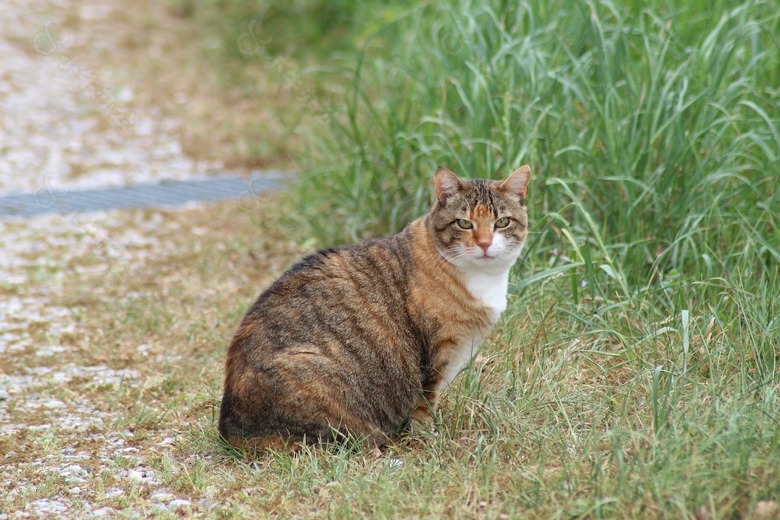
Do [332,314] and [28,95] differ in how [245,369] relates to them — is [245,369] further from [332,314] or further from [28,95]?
[28,95]

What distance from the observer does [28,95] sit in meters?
7.33

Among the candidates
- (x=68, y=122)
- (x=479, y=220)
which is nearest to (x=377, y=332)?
(x=479, y=220)

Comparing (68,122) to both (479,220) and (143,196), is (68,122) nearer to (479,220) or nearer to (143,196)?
(143,196)

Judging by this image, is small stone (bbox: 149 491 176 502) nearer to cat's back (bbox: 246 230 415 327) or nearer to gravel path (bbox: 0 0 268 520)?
gravel path (bbox: 0 0 268 520)

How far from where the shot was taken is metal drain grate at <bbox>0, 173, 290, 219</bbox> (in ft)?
19.3

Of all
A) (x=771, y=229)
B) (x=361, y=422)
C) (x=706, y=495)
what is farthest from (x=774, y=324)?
(x=361, y=422)

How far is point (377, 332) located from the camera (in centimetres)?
319

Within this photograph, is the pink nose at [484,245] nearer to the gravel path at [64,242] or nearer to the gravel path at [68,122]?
the gravel path at [64,242]

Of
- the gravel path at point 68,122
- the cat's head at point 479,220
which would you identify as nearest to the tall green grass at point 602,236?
the cat's head at point 479,220

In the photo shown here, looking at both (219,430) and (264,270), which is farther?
(264,270)

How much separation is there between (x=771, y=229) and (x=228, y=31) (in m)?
5.41

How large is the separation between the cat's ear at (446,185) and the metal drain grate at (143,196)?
285cm

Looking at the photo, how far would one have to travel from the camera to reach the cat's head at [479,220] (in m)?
3.14

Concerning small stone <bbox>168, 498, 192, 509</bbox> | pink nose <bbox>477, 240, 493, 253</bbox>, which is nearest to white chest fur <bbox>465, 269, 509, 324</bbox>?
pink nose <bbox>477, 240, 493, 253</bbox>
